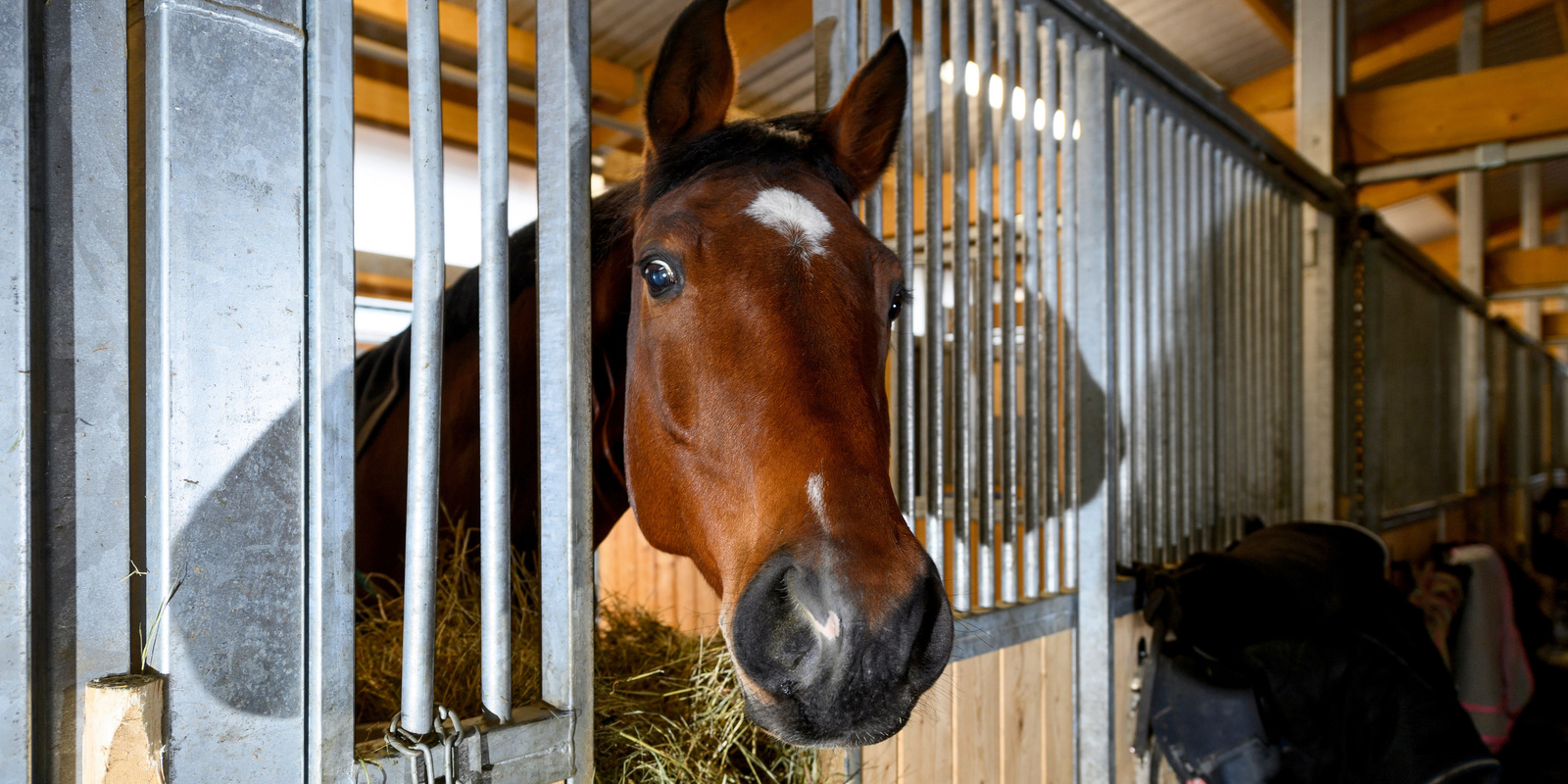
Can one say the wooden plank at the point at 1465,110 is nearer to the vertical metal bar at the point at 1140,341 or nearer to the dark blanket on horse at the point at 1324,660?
the vertical metal bar at the point at 1140,341

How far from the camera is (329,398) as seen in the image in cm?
86

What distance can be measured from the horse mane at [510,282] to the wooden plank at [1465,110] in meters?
5.07

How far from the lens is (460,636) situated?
1277 millimetres

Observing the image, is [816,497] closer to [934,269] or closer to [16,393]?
[16,393]

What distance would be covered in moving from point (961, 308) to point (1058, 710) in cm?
107

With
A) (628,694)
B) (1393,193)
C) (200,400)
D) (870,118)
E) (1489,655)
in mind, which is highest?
(1393,193)

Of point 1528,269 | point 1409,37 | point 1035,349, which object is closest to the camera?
point 1035,349

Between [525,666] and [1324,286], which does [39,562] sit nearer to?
[525,666]

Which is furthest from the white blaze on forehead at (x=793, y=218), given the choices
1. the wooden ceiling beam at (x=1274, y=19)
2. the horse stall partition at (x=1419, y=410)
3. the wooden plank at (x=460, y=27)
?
the wooden ceiling beam at (x=1274, y=19)

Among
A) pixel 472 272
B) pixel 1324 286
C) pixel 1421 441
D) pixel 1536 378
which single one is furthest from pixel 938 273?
pixel 1536 378

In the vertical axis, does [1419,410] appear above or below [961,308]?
below

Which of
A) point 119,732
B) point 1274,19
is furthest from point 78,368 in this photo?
point 1274,19

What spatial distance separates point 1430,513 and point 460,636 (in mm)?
6224

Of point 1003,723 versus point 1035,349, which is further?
point 1035,349
